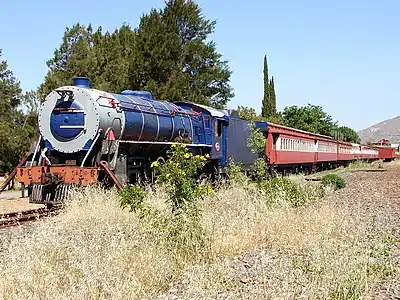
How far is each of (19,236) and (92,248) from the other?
2.39 m

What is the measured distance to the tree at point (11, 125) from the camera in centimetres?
3350

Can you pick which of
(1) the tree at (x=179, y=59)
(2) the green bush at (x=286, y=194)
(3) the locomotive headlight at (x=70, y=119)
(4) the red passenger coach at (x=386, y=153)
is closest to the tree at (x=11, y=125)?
(1) the tree at (x=179, y=59)

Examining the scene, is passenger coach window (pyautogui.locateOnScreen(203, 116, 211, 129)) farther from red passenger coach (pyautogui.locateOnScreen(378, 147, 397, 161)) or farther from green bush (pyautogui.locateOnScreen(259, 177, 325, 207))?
red passenger coach (pyautogui.locateOnScreen(378, 147, 397, 161))

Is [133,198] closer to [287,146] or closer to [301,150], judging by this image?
[287,146]

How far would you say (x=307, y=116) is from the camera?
70.3 metres

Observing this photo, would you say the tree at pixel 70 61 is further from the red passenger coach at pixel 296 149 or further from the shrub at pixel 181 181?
the shrub at pixel 181 181

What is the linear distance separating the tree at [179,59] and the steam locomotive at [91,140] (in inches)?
879

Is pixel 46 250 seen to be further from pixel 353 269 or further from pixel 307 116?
pixel 307 116

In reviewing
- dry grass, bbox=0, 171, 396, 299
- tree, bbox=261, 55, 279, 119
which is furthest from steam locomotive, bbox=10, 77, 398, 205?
tree, bbox=261, 55, 279, 119

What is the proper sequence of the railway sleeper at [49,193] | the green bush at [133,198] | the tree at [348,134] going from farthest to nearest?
the tree at [348,134], the railway sleeper at [49,193], the green bush at [133,198]

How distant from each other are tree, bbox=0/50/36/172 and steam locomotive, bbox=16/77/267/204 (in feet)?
62.6

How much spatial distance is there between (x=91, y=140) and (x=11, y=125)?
2386 cm

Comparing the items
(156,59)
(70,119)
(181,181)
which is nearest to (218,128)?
(70,119)

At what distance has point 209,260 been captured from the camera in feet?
22.6
